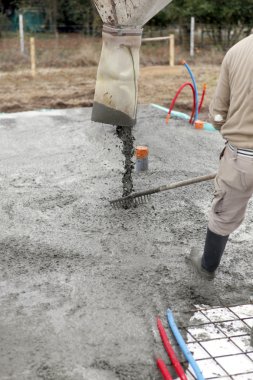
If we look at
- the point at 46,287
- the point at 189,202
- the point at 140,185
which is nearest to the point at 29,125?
the point at 140,185

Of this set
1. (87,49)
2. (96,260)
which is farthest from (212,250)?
(87,49)

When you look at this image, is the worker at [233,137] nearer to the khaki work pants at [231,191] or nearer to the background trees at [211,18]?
the khaki work pants at [231,191]

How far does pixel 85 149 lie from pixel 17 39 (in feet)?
41.7

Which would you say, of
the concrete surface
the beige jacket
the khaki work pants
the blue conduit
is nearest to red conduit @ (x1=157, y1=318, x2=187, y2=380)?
the concrete surface

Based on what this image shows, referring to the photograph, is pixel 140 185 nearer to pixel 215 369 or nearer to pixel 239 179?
pixel 239 179

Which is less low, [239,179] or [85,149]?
[239,179]

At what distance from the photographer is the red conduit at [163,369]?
8.62 ft

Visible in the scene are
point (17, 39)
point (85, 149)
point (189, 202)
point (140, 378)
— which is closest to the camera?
point (140, 378)

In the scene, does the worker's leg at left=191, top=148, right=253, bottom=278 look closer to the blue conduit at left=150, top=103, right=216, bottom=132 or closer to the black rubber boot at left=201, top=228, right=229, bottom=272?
the black rubber boot at left=201, top=228, right=229, bottom=272

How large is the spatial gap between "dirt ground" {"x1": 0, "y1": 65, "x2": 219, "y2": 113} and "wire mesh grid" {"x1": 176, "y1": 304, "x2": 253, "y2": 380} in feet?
20.6

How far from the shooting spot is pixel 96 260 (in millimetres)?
3871

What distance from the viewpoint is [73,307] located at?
128 inches

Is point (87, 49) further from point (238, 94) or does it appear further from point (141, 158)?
point (238, 94)

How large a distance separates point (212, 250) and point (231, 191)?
17.6 inches
